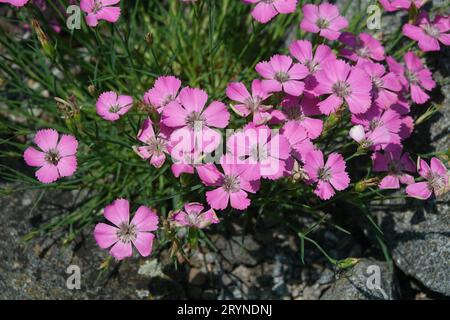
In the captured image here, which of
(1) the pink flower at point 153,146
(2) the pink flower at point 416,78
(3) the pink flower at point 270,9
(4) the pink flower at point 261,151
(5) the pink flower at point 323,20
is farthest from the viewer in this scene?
(2) the pink flower at point 416,78

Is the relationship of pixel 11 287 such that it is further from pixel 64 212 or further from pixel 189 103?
pixel 189 103

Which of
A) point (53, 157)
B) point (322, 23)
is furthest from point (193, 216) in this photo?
point (322, 23)

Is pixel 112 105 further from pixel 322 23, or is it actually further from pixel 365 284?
pixel 365 284

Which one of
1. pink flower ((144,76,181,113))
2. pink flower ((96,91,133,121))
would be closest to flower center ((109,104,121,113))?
pink flower ((96,91,133,121))

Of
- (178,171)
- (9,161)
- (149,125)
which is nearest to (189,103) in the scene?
(149,125)

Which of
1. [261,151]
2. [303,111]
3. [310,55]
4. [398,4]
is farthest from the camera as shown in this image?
[398,4]

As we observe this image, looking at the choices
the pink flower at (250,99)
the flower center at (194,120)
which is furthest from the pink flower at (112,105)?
the pink flower at (250,99)

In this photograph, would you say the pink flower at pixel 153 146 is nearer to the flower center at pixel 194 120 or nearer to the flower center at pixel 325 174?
the flower center at pixel 194 120
